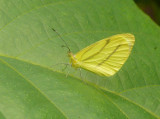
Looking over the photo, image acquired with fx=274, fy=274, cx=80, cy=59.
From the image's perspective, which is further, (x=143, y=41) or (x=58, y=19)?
(x=143, y=41)

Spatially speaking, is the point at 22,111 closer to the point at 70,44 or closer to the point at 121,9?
the point at 70,44

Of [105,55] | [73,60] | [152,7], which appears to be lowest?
[152,7]

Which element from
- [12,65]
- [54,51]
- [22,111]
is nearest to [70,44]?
[54,51]

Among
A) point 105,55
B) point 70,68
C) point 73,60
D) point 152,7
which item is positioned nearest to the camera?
point 70,68

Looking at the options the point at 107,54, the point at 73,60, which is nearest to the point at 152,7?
the point at 107,54

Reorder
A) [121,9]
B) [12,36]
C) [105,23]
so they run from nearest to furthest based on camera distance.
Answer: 1. [12,36]
2. [105,23]
3. [121,9]

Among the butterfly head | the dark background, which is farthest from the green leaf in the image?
the dark background

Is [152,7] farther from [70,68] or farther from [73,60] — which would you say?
[70,68]

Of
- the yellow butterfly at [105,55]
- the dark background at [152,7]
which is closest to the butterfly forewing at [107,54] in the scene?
the yellow butterfly at [105,55]
